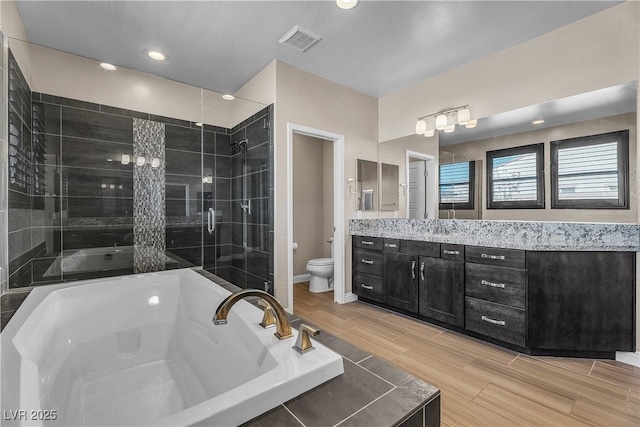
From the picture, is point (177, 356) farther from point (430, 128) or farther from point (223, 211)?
point (430, 128)

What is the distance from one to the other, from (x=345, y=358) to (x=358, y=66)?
281 centimetres

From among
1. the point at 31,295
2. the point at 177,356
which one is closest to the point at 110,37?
the point at 31,295

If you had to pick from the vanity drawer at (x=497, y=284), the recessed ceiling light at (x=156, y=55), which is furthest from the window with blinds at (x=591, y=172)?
the recessed ceiling light at (x=156, y=55)

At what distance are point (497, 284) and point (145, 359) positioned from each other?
2607 mm

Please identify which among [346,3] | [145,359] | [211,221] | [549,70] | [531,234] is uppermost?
[346,3]

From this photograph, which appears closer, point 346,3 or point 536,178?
point 346,3

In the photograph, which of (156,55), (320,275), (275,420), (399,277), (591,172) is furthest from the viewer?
(320,275)

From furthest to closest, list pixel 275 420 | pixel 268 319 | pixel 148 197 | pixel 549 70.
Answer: pixel 148 197 → pixel 549 70 → pixel 268 319 → pixel 275 420

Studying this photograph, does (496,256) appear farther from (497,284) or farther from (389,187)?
(389,187)

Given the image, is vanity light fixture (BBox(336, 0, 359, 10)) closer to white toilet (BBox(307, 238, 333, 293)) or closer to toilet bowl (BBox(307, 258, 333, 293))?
white toilet (BBox(307, 238, 333, 293))

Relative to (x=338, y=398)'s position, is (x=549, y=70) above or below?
above

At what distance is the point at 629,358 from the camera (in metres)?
2.01

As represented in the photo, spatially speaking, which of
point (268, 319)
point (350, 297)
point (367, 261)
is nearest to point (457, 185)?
point (367, 261)

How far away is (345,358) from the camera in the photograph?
116 cm
